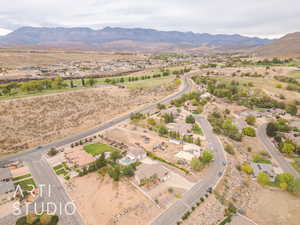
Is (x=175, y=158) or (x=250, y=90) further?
(x=250, y=90)

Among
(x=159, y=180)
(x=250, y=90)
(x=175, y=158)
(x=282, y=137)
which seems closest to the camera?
(x=159, y=180)

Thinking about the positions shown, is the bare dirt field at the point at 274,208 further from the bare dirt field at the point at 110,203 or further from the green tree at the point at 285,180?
the bare dirt field at the point at 110,203

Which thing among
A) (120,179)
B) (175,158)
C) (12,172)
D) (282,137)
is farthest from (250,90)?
(12,172)

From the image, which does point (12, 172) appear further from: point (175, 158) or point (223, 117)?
point (223, 117)

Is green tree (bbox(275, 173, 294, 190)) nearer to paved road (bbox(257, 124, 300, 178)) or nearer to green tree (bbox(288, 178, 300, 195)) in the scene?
green tree (bbox(288, 178, 300, 195))

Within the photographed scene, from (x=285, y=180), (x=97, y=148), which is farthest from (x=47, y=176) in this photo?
(x=285, y=180)

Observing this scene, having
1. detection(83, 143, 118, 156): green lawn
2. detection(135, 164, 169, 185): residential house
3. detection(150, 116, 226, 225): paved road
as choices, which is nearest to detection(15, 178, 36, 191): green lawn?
detection(83, 143, 118, 156): green lawn
